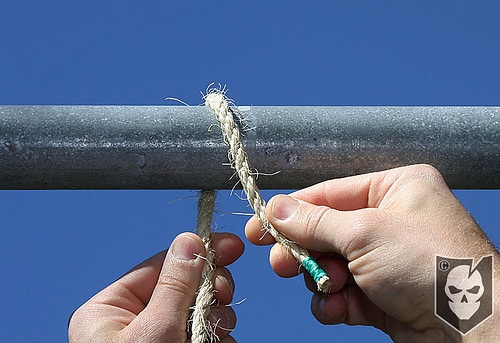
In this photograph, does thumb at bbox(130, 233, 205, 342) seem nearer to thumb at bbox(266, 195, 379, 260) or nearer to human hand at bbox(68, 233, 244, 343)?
human hand at bbox(68, 233, 244, 343)

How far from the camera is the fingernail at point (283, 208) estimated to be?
83 cm

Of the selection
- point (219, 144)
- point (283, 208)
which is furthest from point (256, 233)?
point (219, 144)

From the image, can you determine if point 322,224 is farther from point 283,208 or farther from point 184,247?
point 184,247

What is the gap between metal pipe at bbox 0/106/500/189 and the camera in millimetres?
743

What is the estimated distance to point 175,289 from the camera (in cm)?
85

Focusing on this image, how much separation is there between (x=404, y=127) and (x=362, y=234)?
12 cm

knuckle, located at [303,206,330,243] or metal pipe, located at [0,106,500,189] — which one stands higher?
metal pipe, located at [0,106,500,189]

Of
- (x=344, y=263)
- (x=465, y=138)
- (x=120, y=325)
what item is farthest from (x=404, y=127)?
(x=120, y=325)

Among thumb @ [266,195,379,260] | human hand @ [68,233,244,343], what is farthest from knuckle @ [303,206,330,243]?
human hand @ [68,233,244,343]

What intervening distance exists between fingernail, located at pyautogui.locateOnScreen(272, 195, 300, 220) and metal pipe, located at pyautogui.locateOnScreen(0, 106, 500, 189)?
0.12 ft

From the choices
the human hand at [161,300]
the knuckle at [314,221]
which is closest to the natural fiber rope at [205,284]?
the human hand at [161,300]

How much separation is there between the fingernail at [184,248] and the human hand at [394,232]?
0.08m

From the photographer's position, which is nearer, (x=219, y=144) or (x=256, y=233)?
(x=219, y=144)

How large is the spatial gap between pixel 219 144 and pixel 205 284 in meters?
0.19
